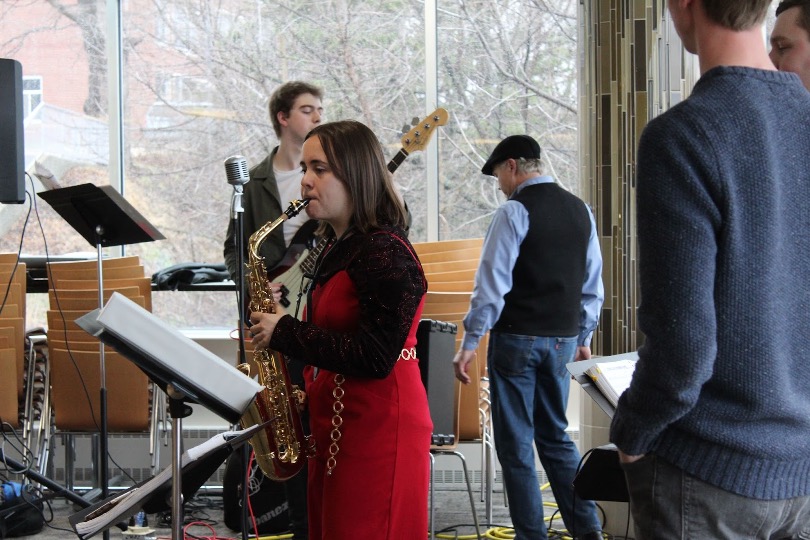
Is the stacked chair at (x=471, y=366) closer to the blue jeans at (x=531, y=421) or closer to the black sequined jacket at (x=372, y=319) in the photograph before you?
the blue jeans at (x=531, y=421)

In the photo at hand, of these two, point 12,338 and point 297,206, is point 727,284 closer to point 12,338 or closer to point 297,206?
point 297,206

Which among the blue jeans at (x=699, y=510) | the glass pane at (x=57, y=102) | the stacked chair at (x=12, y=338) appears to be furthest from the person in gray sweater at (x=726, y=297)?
the glass pane at (x=57, y=102)

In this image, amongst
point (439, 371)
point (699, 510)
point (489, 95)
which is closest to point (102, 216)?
point (439, 371)

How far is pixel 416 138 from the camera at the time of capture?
419 centimetres

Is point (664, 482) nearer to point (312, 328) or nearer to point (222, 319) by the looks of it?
point (312, 328)

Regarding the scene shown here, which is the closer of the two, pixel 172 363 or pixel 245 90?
pixel 172 363

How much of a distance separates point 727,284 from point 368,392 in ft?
3.53

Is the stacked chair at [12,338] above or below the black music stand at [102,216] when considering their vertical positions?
below

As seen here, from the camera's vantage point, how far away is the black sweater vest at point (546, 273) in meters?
3.98

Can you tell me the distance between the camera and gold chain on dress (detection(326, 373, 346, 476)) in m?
2.35

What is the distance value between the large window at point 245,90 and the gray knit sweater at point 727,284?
4925 mm

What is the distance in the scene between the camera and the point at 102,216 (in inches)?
163

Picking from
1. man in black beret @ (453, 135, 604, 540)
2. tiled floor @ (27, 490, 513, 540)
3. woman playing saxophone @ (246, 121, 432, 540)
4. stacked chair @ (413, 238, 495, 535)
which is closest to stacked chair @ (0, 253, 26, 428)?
tiled floor @ (27, 490, 513, 540)

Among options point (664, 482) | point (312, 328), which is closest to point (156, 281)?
point (312, 328)
